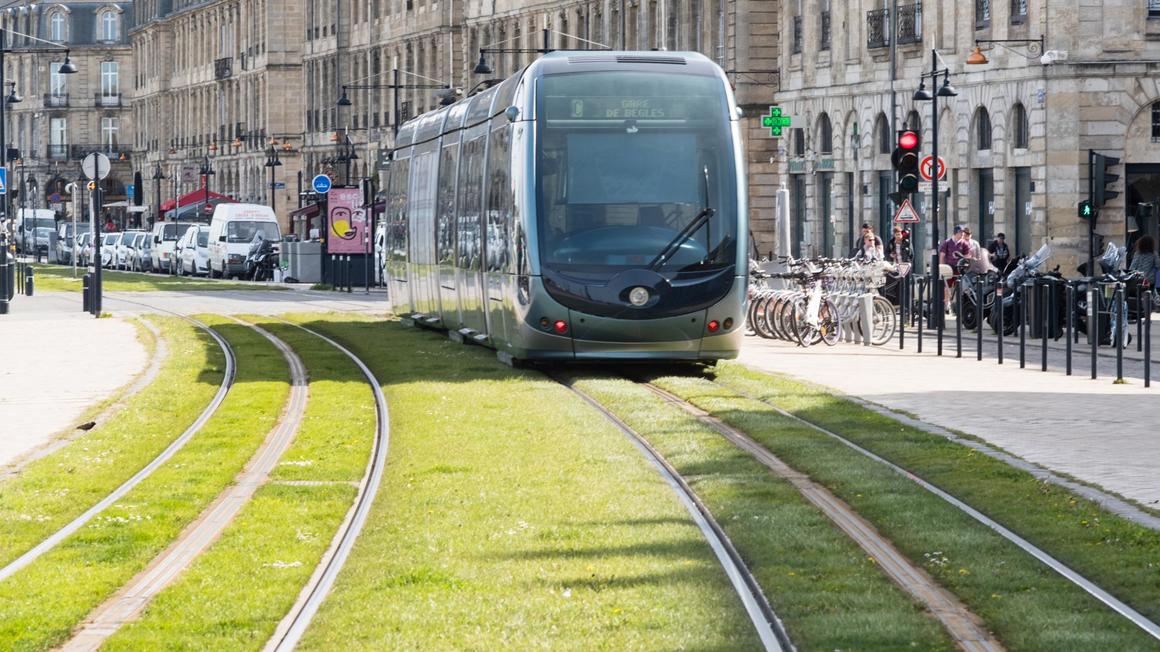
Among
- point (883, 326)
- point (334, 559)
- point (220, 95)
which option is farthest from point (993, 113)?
point (220, 95)

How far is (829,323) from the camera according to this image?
34.8 meters

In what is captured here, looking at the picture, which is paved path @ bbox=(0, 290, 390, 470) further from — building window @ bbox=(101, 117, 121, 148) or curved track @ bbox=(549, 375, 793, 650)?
building window @ bbox=(101, 117, 121, 148)

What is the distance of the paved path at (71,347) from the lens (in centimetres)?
2147

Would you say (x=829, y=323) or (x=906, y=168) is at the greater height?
(x=906, y=168)

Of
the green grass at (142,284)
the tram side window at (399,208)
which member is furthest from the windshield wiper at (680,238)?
the green grass at (142,284)

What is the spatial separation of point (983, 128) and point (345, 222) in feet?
67.9

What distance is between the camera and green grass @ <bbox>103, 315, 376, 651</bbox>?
9.99 meters

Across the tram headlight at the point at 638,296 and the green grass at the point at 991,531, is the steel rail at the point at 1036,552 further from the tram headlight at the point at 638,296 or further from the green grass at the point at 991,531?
the tram headlight at the point at 638,296

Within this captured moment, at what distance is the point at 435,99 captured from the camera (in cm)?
9888

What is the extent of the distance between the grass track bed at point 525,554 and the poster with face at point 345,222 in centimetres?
4938

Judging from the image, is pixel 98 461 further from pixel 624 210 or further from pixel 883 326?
pixel 883 326

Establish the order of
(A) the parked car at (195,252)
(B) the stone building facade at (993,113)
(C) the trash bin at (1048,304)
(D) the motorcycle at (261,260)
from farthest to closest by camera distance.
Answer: (A) the parked car at (195,252), (D) the motorcycle at (261,260), (B) the stone building facade at (993,113), (C) the trash bin at (1048,304)

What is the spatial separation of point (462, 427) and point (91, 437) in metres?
2.79

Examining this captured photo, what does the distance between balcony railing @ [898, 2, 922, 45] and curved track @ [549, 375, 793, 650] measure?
136 ft
